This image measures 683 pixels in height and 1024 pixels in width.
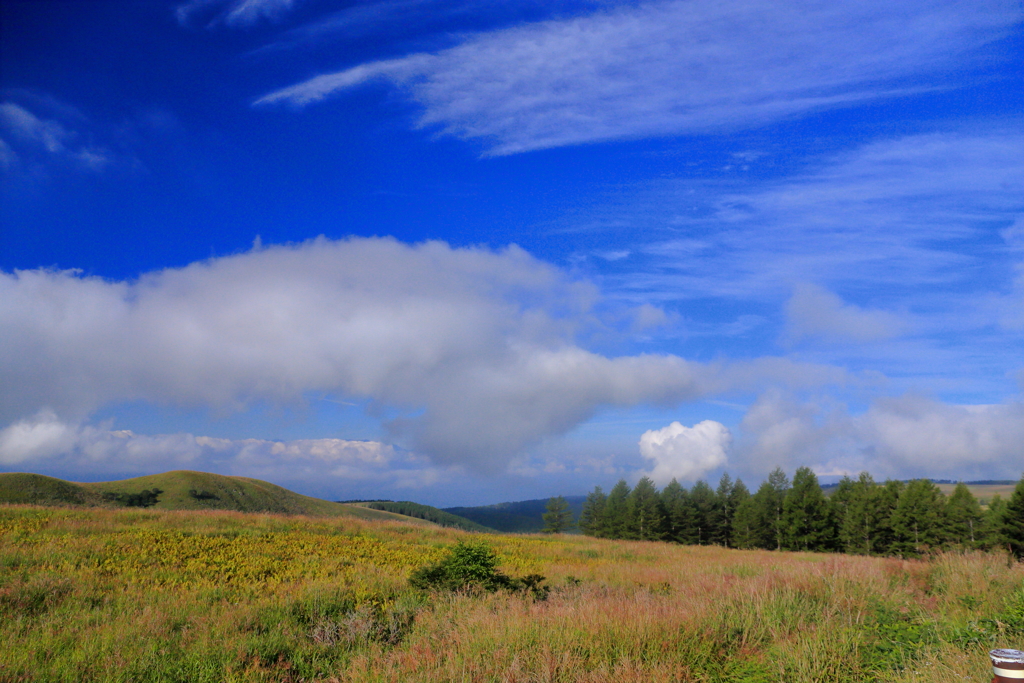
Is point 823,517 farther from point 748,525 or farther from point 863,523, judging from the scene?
point 748,525

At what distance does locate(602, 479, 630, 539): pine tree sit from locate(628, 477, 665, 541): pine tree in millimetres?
866

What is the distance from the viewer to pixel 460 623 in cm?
762

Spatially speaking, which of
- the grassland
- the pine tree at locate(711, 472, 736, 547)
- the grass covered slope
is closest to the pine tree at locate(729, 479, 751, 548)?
the pine tree at locate(711, 472, 736, 547)

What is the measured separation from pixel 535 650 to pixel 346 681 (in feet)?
7.56

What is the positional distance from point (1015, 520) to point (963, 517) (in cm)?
1174

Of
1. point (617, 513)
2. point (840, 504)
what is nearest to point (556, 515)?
point (617, 513)

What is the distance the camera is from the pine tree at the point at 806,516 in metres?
57.7

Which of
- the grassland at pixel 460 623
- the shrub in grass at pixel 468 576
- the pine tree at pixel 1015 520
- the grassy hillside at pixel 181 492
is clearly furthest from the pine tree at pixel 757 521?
the shrub in grass at pixel 468 576

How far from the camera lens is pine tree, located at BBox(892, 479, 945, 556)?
53562 millimetres

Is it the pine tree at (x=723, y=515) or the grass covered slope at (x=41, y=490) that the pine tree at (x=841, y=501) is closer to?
the pine tree at (x=723, y=515)

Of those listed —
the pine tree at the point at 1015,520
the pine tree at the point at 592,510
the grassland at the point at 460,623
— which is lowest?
the pine tree at the point at 592,510

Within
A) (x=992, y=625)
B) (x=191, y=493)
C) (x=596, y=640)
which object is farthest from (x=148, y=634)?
(x=191, y=493)

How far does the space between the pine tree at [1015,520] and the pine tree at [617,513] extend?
37.5 m

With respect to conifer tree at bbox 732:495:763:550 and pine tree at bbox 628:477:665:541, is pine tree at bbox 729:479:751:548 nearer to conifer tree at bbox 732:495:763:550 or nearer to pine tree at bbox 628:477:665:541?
conifer tree at bbox 732:495:763:550
